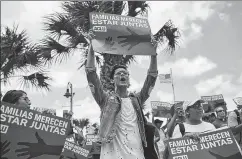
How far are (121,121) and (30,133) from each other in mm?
860

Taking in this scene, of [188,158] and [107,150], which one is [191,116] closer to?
[188,158]

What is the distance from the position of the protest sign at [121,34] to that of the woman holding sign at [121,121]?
0.35m

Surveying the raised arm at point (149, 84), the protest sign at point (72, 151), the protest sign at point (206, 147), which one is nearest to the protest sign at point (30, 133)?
the raised arm at point (149, 84)

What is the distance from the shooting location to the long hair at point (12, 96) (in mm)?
2958

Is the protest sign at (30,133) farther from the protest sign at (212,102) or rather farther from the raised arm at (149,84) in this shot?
the protest sign at (212,102)

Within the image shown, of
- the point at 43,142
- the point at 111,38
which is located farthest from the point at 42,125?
the point at 111,38

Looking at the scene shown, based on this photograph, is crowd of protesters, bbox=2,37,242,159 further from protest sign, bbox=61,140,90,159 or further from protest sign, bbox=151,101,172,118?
protest sign, bbox=151,101,172,118

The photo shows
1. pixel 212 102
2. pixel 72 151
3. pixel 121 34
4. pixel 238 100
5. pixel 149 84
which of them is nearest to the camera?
pixel 149 84

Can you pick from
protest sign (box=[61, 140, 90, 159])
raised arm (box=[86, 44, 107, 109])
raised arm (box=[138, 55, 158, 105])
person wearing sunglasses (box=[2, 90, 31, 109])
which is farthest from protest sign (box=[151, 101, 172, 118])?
person wearing sunglasses (box=[2, 90, 31, 109])

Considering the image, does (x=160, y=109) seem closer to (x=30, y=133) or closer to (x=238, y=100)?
(x=238, y=100)

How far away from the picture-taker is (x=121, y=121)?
3070 mm

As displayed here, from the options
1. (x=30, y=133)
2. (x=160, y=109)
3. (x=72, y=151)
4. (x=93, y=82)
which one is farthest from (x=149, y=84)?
(x=160, y=109)

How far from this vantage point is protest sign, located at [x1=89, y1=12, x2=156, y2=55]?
3625mm

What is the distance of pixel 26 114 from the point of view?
2.67m
